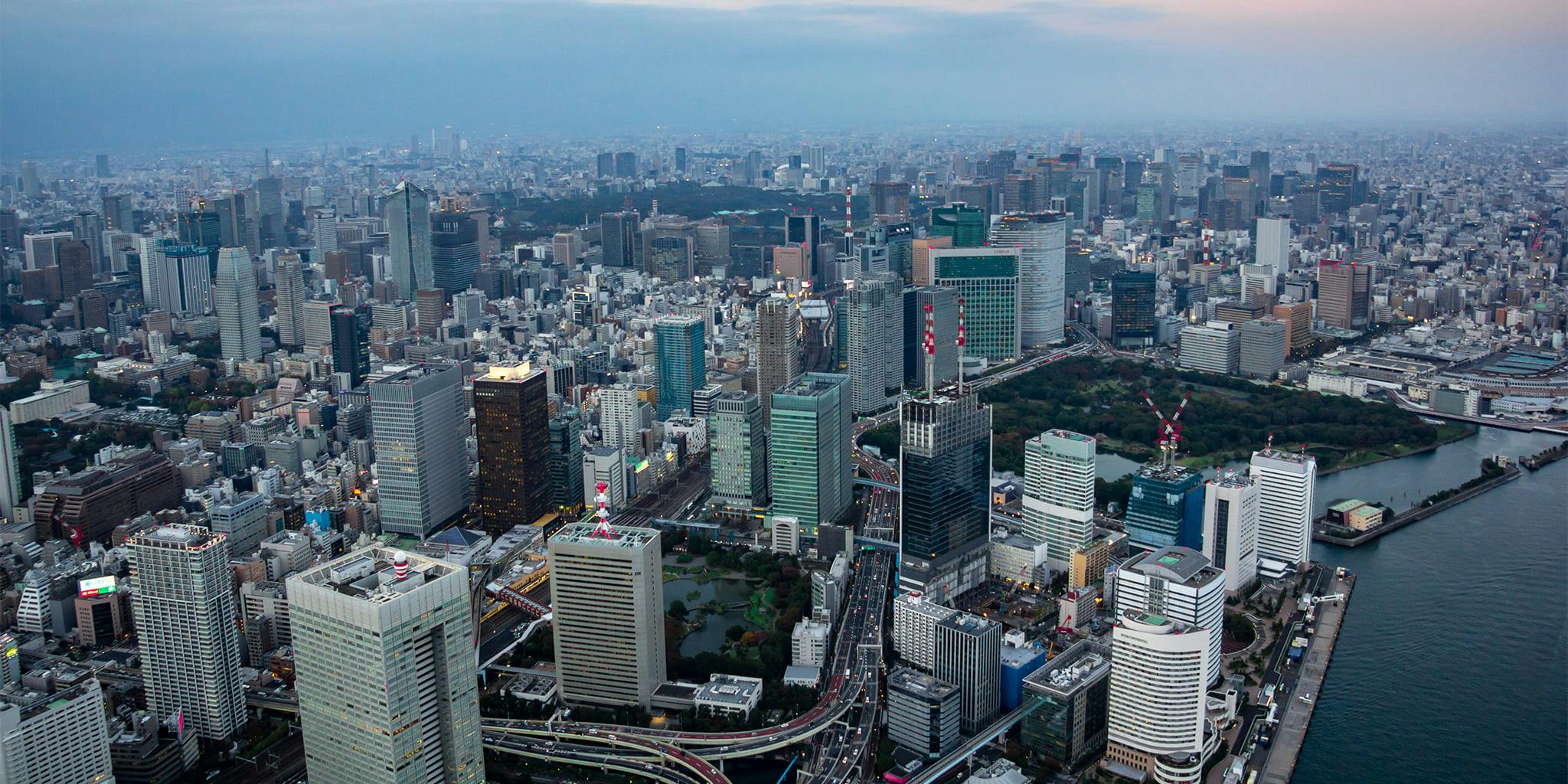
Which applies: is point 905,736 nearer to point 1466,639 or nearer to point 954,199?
point 1466,639

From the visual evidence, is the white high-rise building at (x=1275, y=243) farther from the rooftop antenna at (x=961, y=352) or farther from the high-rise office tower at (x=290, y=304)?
the high-rise office tower at (x=290, y=304)

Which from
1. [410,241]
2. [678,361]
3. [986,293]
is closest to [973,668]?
[678,361]

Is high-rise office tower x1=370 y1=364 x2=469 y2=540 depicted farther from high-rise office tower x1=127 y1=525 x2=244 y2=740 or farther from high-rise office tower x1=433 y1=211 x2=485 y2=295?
high-rise office tower x1=433 y1=211 x2=485 y2=295

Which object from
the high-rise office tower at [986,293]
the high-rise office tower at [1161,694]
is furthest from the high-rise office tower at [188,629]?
the high-rise office tower at [986,293]

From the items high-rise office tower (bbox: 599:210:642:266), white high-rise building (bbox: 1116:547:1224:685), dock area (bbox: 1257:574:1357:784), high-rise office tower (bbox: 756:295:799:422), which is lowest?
dock area (bbox: 1257:574:1357:784)

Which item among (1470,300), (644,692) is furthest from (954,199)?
(644,692)

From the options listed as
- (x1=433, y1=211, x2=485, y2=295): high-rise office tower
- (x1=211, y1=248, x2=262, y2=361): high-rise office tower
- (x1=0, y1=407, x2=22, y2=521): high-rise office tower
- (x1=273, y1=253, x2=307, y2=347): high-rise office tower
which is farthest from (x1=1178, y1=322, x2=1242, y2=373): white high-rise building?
(x1=0, y1=407, x2=22, y2=521): high-rise office tower
